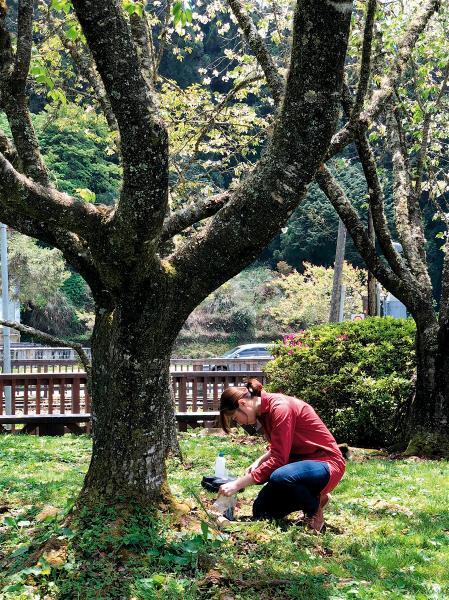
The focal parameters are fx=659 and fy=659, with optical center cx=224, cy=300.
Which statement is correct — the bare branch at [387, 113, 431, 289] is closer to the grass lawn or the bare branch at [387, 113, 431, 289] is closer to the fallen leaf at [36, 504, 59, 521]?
the grass lawn

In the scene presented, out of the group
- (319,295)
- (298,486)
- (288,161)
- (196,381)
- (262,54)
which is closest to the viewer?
(288,161)

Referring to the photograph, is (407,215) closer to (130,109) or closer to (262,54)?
(262,54)

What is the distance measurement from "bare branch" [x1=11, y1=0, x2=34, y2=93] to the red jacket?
3.31 m

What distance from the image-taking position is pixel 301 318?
39.3 m

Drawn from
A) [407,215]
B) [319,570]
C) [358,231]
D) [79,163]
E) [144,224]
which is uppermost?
[79,163]

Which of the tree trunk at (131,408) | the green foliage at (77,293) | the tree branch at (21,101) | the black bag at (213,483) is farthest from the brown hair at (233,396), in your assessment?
the green foliage at (77,293)

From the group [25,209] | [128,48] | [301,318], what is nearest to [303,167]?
[128,48]

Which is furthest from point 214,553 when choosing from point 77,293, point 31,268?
point 77,293

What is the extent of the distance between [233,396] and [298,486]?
2.56 feet

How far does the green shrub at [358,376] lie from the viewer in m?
9.83

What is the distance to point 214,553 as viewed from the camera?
4.10 metres

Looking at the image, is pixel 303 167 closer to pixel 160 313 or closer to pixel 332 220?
pixel 160 313

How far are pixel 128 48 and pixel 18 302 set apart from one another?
40533mm

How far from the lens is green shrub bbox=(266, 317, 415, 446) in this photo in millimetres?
9828
